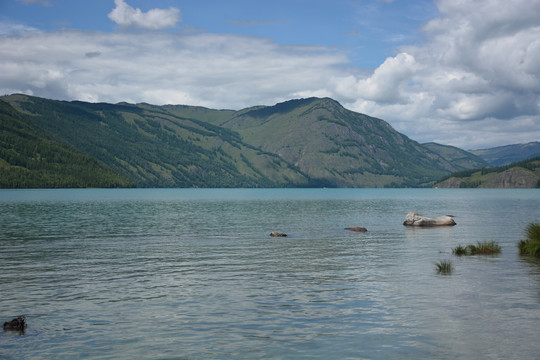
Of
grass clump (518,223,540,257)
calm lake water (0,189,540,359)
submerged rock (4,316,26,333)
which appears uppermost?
grass clump (518,223,540,257)

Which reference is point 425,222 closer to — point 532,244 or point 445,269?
point 532,244

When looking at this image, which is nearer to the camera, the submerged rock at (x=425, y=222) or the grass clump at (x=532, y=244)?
the grass clump at (x=532, y=244)

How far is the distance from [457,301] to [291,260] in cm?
1706

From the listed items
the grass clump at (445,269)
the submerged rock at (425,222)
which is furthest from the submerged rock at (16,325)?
the submerged rock at (425,222)

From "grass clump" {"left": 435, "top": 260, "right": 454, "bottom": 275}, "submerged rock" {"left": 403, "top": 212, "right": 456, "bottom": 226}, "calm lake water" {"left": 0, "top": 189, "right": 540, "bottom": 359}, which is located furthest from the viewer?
"submerged rock" {"left": 403, "top": 212, "right": 456, "bottom": 226}

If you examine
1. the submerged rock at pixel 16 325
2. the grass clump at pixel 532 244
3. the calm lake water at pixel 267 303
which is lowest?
the calm lake water at pixel 267 303

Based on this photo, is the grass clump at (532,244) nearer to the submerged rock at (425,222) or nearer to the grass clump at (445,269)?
the grass clump at (445,269)

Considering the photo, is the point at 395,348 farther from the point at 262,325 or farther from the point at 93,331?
the point at 93,331

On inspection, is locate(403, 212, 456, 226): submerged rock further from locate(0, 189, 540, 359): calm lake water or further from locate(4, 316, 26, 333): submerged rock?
locate(4, 316, 26, 333): submerged rock

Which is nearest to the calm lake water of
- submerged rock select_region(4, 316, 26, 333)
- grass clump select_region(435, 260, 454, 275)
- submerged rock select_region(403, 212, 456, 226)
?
submerged rock select_region(4, 316, 26, 333)

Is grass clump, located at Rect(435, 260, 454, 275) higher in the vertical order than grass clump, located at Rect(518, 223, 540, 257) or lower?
lower

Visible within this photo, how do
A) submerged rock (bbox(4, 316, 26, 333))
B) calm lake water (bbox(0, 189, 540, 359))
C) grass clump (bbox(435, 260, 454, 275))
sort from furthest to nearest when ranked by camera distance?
grass clump (bbox(435, 260, 454, 275)), submerged rock (bbox(4, 316, 26, 333)), calm lake water (bbox(0, 189, 540, 359))

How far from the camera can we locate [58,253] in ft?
145

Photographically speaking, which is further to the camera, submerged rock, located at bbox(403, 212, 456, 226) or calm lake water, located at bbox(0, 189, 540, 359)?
submerged rock, located at bbox(403, 212, 456, 226)
